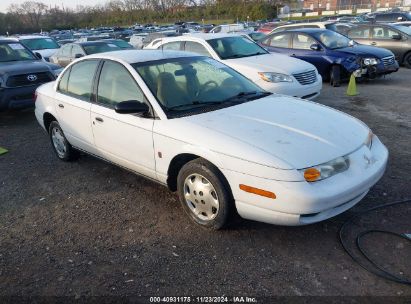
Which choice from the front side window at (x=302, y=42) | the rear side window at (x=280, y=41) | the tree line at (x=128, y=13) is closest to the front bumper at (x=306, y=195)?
the front side window at (x=302, y=42)

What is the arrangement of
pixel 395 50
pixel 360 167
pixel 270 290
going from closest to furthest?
pixel 270 290
pixel 360 167
pixel 395 50

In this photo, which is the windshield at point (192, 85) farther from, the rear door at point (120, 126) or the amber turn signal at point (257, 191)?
the amber turn signal at point (257, 191)

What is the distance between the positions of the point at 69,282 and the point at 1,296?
0.50 metres

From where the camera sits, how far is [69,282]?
310 centimetres

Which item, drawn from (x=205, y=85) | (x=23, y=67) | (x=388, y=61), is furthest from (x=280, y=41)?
(x=205, y=85)

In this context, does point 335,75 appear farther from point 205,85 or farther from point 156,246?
point 156,246

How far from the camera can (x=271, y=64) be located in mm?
7988

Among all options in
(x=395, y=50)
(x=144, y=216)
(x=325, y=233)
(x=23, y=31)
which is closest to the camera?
(x=325, y=233)

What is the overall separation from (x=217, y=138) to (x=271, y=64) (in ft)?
16.6

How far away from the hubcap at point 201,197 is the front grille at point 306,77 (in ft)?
15.7

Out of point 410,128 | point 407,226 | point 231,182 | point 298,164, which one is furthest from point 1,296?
point 410,128

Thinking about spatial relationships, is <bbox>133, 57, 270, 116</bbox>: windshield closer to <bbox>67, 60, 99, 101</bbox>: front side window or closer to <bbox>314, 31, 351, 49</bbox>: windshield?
<bbox>67, 60, 99, 101</bbox>: front side window

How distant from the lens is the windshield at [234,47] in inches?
336

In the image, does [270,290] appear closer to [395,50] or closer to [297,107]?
[297,107]
